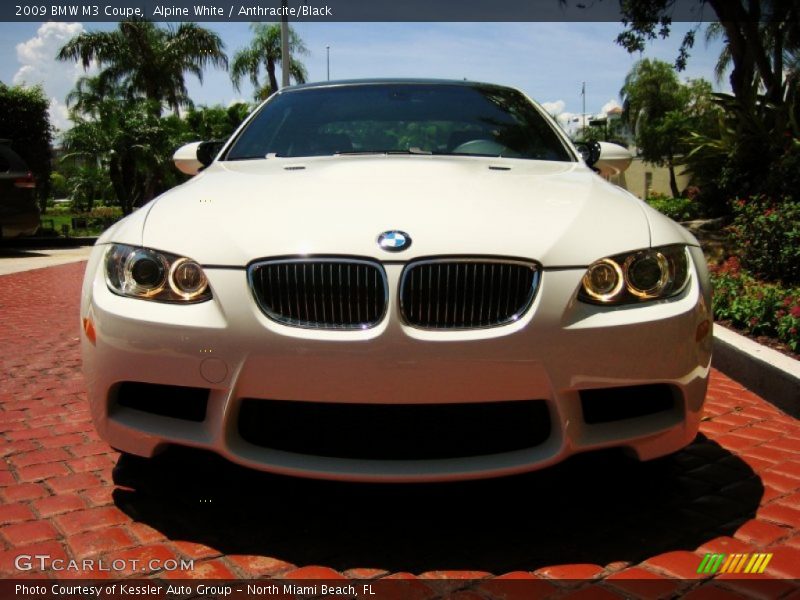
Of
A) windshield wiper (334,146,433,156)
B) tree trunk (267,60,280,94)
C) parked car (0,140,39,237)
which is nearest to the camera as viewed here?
windshield wiper (334,146,433,156)

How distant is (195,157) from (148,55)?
30.6m

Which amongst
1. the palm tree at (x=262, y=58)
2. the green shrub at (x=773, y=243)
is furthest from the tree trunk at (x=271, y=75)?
the green shrub at (x=773, y=243)

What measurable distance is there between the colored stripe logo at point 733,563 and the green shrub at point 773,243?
5.17 m

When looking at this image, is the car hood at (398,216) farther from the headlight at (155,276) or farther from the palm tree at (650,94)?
the palm tree at (650,94)

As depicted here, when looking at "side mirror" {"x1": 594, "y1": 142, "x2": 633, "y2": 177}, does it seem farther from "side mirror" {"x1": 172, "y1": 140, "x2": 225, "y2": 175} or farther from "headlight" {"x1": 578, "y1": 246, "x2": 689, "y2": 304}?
"side mirror" {"x1": 172, "y1": 140, "x2": 225, "y2": 175}

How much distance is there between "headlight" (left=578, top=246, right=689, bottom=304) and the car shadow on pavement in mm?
499

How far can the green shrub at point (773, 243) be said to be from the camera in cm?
680

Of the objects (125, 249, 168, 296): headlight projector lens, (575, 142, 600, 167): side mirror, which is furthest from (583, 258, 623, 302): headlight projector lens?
(575, 142, 600, 167): side mirror

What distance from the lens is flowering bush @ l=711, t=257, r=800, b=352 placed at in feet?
14.5

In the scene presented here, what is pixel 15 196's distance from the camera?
12.5 m

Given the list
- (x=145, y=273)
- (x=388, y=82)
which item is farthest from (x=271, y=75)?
(x=145, y=273)

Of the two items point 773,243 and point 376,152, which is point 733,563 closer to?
point 376,152

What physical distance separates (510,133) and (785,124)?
25.1ft

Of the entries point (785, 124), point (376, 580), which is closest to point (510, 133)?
point (376, 580)
